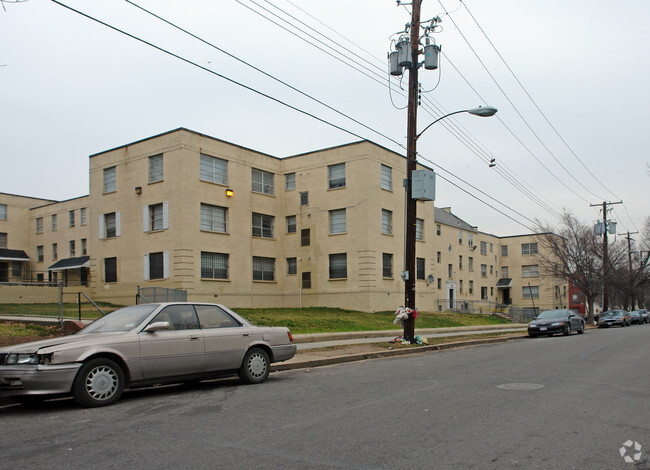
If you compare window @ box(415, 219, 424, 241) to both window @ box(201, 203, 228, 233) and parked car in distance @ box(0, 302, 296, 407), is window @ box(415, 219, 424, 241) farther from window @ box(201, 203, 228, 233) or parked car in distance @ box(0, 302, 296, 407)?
parked car in distance @ box(0, 302, 296, 407)

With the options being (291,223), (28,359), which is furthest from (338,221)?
(28,359)

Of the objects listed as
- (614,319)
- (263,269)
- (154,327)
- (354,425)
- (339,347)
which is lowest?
(614,319)

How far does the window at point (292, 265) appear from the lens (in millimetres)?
36281

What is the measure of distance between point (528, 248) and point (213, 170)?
159ft

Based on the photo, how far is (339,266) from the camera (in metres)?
34.8

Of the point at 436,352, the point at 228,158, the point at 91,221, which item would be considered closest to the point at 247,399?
the point at 436,352

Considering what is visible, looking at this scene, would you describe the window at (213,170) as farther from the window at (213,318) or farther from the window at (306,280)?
the window at (213,318)

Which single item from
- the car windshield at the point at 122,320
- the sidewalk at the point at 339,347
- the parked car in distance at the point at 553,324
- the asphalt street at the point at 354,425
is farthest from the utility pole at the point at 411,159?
the car windshield at the point at 122,320

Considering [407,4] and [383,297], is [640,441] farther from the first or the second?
[383,297]

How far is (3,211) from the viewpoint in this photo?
48.1m

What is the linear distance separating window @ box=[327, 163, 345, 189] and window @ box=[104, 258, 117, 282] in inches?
540

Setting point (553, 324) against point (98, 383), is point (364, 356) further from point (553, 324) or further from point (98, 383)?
point (553, 324)

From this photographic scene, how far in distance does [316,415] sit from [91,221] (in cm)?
3135

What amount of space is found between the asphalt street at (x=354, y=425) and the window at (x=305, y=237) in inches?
997
